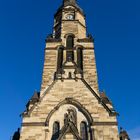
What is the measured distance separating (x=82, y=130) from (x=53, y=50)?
824 cm

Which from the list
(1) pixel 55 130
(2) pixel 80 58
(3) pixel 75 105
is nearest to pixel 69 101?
(3) pixel 75 105

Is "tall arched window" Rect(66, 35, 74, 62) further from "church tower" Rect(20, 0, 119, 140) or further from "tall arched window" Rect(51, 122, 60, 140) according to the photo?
"tall arched window" Rect(51, 122, 60, 140)

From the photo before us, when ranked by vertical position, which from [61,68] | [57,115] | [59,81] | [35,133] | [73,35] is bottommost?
[35,133]

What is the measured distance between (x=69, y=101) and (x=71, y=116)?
128cm

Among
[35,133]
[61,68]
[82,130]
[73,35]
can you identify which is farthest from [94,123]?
[73,35]

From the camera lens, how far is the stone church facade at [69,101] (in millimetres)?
18922

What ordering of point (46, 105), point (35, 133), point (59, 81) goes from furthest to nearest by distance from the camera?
1. point (59, 81)
2. point (46, 105)
3. point (35, 133)

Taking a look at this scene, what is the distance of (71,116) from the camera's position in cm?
1972

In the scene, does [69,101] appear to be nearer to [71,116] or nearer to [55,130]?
[71,116]

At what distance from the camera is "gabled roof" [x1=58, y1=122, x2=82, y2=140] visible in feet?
59.2

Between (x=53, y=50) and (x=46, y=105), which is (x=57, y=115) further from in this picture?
(x=53, y=50)

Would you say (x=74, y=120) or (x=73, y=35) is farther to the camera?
(x=73, y=35)

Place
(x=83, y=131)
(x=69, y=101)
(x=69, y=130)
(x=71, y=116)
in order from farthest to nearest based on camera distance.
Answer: (x=69, y=101)
(x=71, y=116)
(x=83, y=131)
(x=69, y=130)

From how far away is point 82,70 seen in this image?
2270 centimetres
